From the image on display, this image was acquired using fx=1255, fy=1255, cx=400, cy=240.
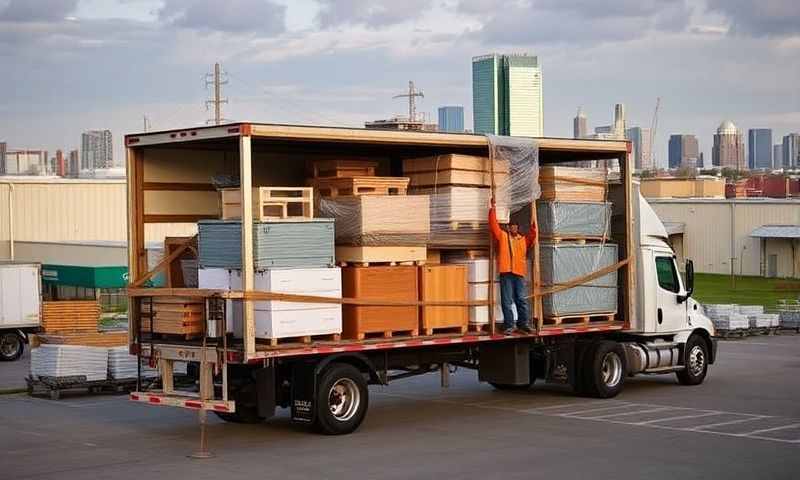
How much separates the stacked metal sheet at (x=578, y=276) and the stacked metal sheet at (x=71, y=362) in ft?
27.8

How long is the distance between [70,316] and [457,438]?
20.7 metres

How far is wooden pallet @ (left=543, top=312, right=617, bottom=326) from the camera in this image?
2008 cm

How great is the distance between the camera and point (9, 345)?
33.2m

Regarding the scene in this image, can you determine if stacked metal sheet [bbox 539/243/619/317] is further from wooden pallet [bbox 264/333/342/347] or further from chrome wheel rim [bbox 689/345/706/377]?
wooden pallet [bbox 264/333/342/347]

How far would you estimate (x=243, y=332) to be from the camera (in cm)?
1586

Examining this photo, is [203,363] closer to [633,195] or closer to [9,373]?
[633,195]

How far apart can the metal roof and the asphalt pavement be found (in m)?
37.3

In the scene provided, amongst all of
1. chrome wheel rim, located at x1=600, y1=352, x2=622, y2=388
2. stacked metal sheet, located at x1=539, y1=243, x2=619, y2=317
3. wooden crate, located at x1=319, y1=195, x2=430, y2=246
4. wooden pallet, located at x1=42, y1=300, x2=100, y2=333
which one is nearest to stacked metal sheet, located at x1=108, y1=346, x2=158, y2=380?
wooden crate, located at x1=319, y1=195, x2=430, y2=246

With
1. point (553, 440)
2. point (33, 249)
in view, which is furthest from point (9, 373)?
point (33, 249)

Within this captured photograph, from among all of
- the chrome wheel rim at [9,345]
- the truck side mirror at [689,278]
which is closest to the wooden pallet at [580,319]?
the truck side mirror at [689,278]

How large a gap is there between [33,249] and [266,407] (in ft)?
137

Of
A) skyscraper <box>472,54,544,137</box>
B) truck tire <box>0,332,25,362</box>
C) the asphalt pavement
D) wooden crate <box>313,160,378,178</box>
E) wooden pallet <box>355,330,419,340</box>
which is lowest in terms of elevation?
the asphalt pavement

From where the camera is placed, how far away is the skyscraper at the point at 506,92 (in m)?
51.7

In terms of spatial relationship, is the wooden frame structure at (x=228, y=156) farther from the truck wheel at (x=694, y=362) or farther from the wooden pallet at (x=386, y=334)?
the truck wheel at (x=694, y=362)
